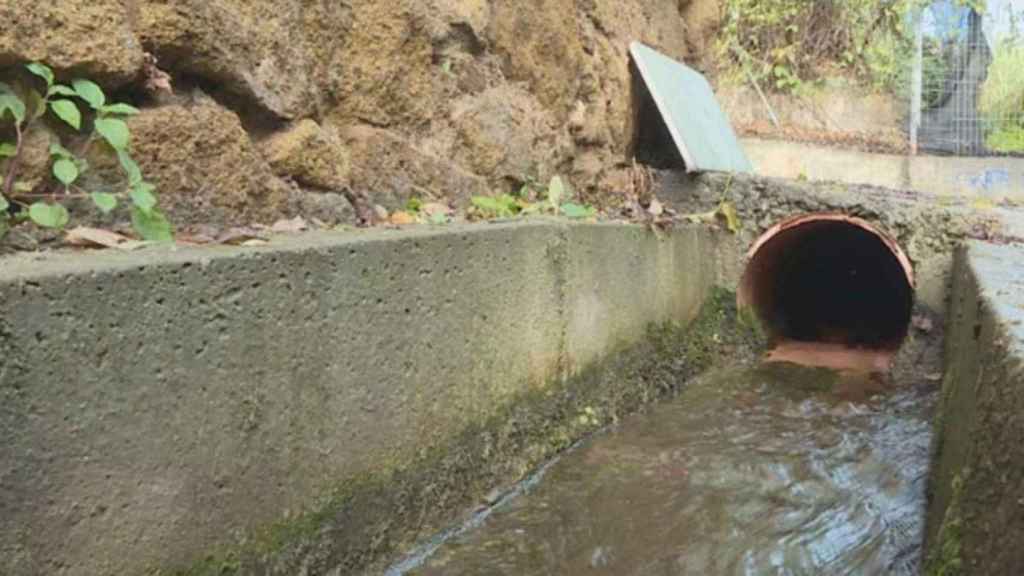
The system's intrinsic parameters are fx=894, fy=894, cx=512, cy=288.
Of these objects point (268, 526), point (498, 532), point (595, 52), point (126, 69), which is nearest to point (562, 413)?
point (498, 532)

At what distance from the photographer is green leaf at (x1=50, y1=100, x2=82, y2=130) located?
6.39 ft

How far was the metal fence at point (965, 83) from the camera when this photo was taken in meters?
10.3

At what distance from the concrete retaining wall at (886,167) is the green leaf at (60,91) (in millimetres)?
8857

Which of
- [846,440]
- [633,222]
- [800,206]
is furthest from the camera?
[800,206]

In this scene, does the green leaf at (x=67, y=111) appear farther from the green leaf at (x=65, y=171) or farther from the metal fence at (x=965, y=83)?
the metal fence at (x=965, y=83)

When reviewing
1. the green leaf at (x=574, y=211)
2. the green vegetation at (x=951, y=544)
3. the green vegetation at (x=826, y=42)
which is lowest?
the green vegetation at (x=951, y=544)

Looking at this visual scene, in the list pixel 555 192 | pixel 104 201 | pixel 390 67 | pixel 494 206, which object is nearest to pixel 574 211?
pixel 555 192

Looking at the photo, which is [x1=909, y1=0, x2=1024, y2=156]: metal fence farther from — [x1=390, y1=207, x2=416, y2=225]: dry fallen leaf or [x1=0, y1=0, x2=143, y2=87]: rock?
[x1=0, y1=0, x2=143, y2=87]: rock

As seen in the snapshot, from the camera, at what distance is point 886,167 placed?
10.1 m

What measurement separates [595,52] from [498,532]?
134 inches

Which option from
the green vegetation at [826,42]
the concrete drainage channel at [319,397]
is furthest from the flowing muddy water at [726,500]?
the green vegetation at [826,42]

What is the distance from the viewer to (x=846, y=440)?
3.83 meters

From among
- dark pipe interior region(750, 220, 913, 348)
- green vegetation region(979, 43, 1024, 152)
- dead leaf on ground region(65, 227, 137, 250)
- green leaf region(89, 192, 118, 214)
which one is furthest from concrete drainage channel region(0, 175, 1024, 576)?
green vegetation region(979, 43, 1024, 152)

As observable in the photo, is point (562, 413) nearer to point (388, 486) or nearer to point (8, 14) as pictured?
point (388, 486)
